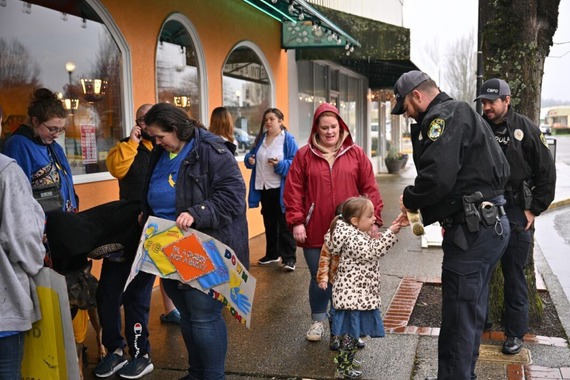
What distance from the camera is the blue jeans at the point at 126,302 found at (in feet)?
13.5

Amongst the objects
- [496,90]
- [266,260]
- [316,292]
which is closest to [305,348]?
[316,292]

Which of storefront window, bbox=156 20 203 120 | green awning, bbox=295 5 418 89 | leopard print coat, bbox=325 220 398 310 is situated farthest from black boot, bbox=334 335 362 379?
green awning, bbox=295 5 418 89

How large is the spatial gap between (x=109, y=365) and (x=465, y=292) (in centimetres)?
241

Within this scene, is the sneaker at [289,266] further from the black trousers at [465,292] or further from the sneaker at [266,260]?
the black trousers at [465,292]

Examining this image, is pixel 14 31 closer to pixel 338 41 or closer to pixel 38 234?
pixel 38 234

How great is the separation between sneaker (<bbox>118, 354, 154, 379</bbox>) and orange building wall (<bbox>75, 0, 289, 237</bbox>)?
5.76 ft

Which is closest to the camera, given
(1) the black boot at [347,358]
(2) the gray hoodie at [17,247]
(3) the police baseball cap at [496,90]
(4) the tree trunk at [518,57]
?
(2) the gray hoodie at [17,247]

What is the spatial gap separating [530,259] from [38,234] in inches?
156

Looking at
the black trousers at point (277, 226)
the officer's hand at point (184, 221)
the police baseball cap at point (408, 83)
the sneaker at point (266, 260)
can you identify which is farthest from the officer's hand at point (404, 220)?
the sneaker at point (266, 260)

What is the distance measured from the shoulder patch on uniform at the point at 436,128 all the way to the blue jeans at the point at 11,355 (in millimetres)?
2261

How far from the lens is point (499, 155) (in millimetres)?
3521

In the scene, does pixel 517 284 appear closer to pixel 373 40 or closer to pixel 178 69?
pixel 178 69

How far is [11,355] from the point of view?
8.98ft

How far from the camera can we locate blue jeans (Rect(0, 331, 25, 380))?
2711mm
